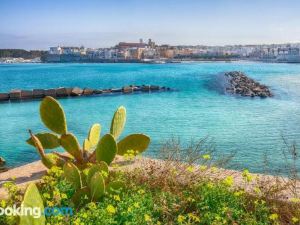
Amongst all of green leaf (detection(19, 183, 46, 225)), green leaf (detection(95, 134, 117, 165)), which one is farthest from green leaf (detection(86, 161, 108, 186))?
green leaf (detection(19, 183, 46, 225))

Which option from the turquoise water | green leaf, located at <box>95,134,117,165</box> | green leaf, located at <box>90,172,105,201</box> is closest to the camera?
green leaf, located at <box>90,172,105,201</box>

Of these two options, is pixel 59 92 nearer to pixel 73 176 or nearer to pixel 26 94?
pixel 26 94

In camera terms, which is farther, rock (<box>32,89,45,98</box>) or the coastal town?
the coastal town

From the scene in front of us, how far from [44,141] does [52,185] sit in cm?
187

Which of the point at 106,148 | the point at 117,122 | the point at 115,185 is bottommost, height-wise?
the point at 115,185

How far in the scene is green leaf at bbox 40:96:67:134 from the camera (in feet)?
21.4

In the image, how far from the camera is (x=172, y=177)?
5.42 meters

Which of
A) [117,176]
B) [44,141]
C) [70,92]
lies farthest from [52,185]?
[70,92]

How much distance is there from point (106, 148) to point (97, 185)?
42.6 inches

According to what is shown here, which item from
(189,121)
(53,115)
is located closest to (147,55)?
(189,121)

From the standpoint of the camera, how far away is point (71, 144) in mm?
6457

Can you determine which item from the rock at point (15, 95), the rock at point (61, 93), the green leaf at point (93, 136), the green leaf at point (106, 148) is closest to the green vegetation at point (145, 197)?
the green leaf at point (106, 148)

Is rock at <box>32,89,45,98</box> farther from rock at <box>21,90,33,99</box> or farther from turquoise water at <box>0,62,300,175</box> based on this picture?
turquoise water at <box>0,62,300,175</box>

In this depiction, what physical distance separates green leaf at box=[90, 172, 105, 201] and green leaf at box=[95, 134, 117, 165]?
3.32ft
